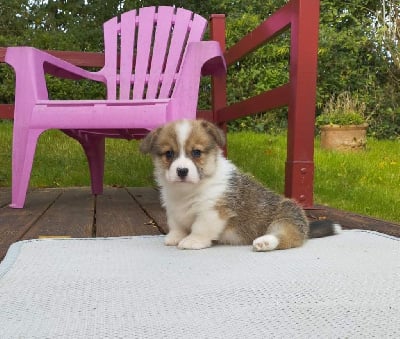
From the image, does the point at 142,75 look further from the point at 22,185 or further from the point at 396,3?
the point at 396,3

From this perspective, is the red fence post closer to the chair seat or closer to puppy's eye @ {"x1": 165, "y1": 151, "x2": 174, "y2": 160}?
the chair seat

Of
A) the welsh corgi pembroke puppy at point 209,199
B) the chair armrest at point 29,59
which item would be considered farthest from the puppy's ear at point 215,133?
the chair armrest at point 29,59

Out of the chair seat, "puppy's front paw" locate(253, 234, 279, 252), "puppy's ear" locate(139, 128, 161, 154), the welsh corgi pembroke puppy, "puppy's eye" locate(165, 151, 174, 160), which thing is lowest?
"puppy's front paw" locate(253, 234, 279, 252)

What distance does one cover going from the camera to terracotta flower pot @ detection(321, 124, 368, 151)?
6707 mm

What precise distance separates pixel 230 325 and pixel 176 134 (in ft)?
3.46

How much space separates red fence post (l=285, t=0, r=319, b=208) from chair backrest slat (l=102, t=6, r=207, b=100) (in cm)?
136

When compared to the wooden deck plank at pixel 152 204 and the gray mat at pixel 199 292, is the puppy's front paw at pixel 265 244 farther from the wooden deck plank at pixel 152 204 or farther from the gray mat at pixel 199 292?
the wooden deck plank at pixel 152 204

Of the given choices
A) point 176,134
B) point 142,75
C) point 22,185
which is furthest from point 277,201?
point 142,75

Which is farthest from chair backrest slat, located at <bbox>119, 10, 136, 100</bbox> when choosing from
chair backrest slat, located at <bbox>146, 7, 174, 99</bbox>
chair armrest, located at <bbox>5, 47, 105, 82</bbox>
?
chair armrest, located at <bbox>5, 47, 105, 82</bbox>

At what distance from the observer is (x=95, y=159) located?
12.7 ft

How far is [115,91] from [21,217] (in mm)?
1578

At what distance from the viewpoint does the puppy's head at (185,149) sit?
6.47 ft

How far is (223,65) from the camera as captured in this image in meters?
3.65

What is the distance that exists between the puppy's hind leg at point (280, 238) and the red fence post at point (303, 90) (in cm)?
81
